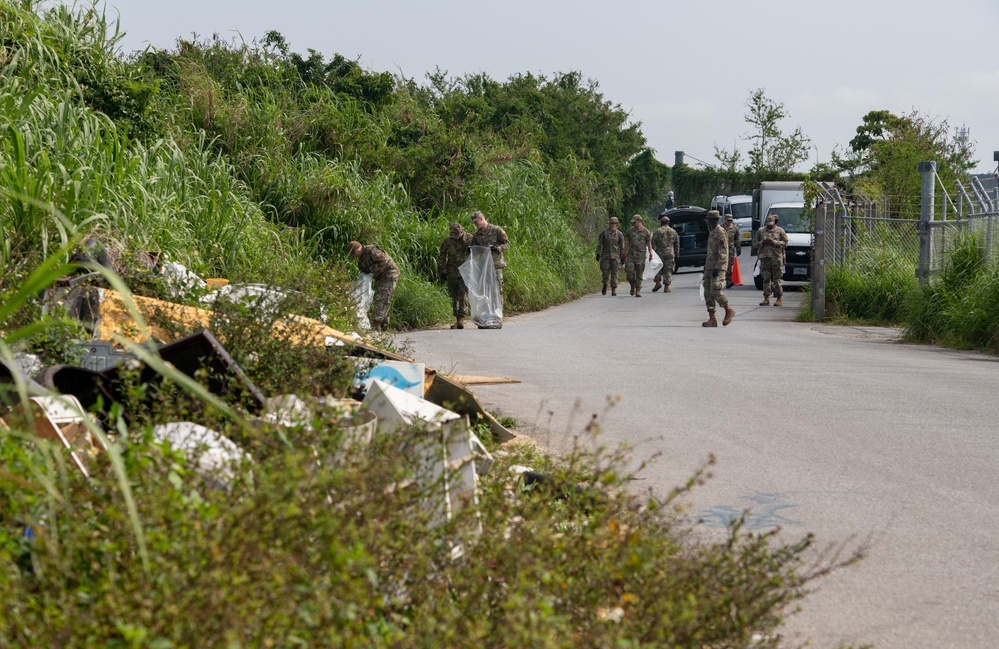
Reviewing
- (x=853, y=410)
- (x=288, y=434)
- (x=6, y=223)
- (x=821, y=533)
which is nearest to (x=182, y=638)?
(x=288, y=434)

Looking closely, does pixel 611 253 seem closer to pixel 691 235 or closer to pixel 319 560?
pixel 691 235

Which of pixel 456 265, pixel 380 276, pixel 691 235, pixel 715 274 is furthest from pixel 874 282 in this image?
pixel 691 235

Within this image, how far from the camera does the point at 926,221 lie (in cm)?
1941

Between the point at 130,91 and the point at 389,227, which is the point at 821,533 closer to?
the point at 130,91

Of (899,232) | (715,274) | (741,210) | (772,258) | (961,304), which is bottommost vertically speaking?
(961,304)

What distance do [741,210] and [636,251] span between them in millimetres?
29030

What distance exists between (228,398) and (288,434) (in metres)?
1.37

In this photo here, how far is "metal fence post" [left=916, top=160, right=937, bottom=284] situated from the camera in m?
19.2

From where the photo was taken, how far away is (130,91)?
15.7m

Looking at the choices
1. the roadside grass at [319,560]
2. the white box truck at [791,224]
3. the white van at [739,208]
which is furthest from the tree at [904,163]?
the roadside grass at [319,560]

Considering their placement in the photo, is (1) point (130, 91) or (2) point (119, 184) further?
(1) point (130, 91)

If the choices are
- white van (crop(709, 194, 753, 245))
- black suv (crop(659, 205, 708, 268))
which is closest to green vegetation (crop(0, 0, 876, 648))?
black suv (crop(659, 205, 708, 268))

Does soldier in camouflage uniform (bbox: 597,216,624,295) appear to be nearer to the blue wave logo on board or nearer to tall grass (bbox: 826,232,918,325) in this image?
tall grass (bbox: 826,232,918,325)

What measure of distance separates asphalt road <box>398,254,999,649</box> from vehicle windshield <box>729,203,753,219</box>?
40.9 meters
